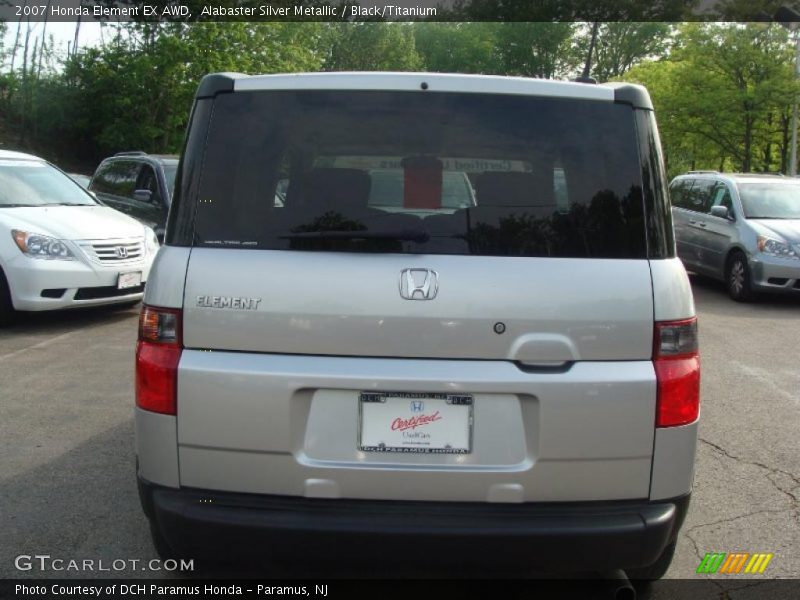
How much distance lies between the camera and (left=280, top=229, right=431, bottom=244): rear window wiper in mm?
2711

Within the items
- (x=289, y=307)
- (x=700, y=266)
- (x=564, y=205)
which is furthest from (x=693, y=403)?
(x=700, y=266)

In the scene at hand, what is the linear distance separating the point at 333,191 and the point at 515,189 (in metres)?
0.61

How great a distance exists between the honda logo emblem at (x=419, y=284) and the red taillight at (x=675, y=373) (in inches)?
29.6

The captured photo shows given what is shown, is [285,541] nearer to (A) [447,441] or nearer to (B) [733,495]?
(A) [447,441]

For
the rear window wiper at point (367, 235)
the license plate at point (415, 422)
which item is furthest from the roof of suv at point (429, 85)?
the license plate at point (415, 422)

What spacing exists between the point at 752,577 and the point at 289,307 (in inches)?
90.0

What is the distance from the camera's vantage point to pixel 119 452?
191 inches

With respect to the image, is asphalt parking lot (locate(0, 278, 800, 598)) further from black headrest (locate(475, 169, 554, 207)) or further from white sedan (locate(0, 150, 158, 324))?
black headrest (locate(475, 169, 554, 207))

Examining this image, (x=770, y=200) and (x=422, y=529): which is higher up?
(x=770, y=200)

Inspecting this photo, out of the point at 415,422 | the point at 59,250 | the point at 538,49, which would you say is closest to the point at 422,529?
the point at 415,422

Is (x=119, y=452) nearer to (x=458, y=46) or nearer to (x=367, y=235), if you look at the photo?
(x=367, y=235)

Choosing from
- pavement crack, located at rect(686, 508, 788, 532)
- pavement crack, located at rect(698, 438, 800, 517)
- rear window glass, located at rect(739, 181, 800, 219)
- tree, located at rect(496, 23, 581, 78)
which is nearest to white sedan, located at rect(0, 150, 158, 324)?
pavement crack, located at rect(698, 438, 800, 517)

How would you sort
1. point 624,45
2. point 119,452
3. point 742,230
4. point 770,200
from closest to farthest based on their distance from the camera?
point 119,452, point 742,230, point 770,200, point 624,45

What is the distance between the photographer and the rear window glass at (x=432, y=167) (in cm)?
275
